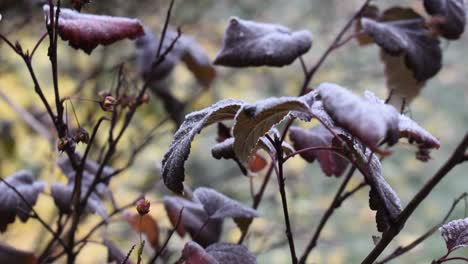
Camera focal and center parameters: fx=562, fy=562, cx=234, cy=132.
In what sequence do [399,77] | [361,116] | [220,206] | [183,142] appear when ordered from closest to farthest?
[361,116], [183,142], [220,206], [399,77]

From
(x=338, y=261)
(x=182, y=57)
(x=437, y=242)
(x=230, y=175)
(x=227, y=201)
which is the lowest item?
(x=437, y=242)

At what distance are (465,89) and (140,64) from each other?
12.1 ft

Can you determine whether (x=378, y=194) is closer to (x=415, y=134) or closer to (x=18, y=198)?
(x=415, y=134)

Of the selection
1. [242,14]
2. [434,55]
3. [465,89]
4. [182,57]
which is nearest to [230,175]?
[242,14]

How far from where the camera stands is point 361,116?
324 millimetres

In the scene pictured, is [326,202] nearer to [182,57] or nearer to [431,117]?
[431,117]

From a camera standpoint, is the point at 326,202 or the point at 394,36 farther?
the point at 326,202

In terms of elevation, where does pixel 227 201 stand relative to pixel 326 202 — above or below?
above

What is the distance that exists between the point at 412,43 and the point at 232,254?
383 mm

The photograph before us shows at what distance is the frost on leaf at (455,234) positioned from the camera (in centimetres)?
46

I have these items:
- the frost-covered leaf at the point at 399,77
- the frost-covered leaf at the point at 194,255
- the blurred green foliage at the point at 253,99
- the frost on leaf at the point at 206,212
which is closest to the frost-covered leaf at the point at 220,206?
the frost on leaf at the point at 206,212

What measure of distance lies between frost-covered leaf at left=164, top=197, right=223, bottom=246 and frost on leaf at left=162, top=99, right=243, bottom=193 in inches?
8.3

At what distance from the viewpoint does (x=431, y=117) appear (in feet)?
11.7

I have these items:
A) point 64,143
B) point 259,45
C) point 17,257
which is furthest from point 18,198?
point 259,45
